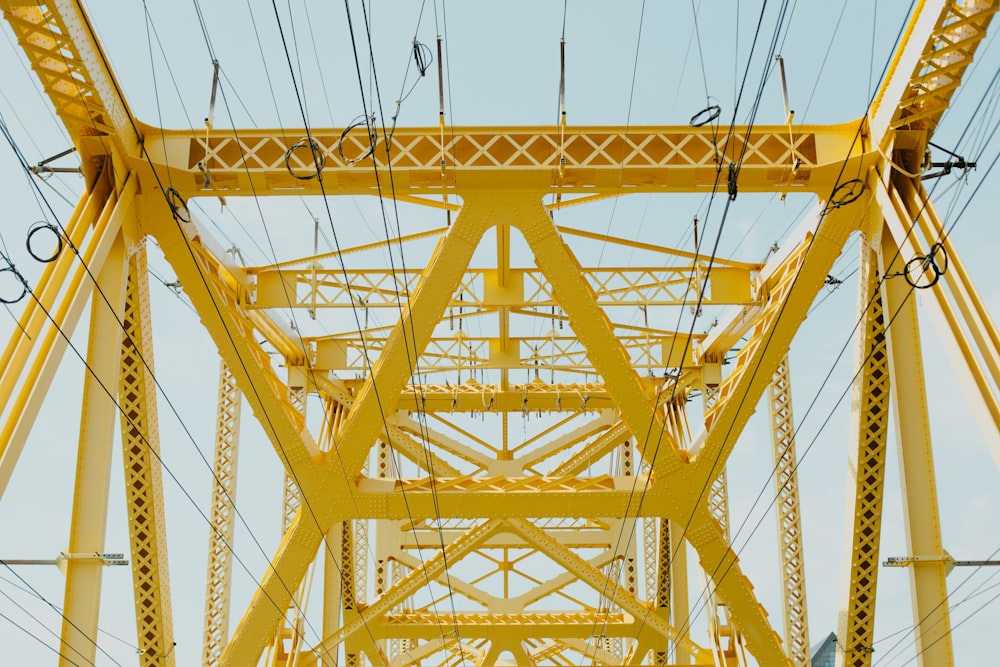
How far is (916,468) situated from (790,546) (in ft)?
21.0

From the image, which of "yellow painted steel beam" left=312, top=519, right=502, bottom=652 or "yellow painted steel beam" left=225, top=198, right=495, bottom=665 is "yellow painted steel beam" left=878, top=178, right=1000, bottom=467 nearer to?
"yellow painted steel beam" left=225, top=198, right=495, bottom=665

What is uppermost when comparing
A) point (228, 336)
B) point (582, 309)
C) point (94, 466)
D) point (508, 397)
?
point (508, 397)

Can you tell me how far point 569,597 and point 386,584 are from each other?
542 centimetres

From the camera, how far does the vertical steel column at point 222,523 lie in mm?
19469

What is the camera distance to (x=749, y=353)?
16.2 m

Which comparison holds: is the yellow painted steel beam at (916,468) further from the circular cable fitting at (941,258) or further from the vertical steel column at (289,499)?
the vertical steel column at (289,499)

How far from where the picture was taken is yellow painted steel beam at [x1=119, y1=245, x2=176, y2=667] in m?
Answer: 15.1

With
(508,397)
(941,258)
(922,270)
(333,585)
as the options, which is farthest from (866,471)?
(333,585)

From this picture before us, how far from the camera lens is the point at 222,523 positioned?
20.3 meters

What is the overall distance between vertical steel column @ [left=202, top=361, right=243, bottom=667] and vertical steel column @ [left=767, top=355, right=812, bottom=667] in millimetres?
9990

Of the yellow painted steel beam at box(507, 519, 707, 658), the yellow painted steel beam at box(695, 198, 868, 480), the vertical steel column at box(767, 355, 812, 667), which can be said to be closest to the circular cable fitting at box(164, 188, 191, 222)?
the yellow painted steel beam at box(695, 198, 868, 480)

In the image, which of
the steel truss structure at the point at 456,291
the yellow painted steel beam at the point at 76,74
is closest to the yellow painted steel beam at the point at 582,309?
the steel truss structure at the point at 456,291

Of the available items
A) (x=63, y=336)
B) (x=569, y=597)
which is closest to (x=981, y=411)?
(x=63, y=336)

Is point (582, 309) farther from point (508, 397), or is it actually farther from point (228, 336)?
point (508, 397)
